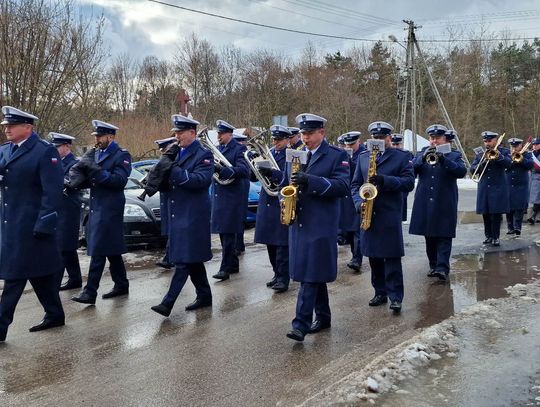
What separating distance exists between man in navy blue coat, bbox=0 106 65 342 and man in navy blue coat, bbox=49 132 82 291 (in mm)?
1532

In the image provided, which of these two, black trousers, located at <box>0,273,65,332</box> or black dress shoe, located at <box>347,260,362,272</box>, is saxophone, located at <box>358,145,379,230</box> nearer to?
black dress shoe, located at <box>347,260,362,272</box>

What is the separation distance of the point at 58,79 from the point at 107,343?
1008 centimetres

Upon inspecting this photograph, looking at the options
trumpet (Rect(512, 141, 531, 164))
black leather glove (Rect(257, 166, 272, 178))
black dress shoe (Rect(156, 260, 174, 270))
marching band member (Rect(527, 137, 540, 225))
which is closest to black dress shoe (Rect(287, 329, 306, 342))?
black leather glove (Rect(257, 166, 272, 178))

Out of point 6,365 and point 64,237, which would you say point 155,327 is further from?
point 64,237

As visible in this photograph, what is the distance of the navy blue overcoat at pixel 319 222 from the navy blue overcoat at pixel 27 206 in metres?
2.27

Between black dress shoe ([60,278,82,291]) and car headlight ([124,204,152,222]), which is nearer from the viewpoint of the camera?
black dress shoe ([60,278,82,291])

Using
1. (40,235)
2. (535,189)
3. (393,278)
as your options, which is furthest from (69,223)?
(535,189)

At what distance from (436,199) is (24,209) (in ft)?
17.2

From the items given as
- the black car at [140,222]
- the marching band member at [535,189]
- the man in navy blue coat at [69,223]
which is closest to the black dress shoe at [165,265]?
the black car at [140,222]

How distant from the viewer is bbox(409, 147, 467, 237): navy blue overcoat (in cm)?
796

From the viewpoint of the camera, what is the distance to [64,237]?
7332 millimetres

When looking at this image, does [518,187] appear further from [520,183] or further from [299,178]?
[299,178]

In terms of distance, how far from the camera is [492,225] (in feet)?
35.4

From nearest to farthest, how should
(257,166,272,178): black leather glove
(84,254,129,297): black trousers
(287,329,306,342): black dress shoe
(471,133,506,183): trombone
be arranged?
(287,329,306,342): black dress shoe → (84,254,129,297): black trousers → (257,166,272,178): black leather glove → (471,133,506,183): trombone
